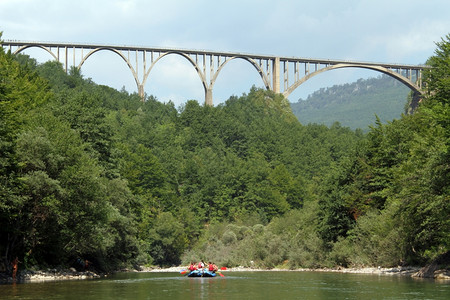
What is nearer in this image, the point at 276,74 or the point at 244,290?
the point at 244,290

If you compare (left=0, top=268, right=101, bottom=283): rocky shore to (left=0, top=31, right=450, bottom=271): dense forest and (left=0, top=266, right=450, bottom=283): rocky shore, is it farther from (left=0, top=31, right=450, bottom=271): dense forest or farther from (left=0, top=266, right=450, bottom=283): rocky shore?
(left=0, top=31, right=450, bottom=271): dense forest

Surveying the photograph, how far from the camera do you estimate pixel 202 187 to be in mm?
118875

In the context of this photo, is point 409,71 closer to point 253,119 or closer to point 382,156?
point 253,119

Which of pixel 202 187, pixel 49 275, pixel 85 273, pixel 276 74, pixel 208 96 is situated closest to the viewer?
pixel 49 275

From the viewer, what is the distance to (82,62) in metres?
126

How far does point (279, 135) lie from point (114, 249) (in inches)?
3170

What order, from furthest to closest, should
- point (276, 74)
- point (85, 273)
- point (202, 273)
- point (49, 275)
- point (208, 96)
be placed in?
point (276, 74) < point (208, 96) < point (202, 273) < point (85, 273) < point (49, 275)

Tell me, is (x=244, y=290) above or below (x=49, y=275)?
below

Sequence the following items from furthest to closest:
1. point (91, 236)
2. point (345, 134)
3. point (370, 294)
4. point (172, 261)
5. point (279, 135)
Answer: point (345, 134)
point (279, 135)
point (172, 261)
point (91, 236)
point (370, 294)

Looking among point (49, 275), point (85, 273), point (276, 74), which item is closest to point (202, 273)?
point (85, 273)

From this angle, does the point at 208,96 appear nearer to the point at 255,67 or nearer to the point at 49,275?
the point at 255,67

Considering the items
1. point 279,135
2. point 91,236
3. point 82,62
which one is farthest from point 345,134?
point 91,236

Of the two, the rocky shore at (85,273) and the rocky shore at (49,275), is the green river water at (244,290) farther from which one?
the rocky shore at (49,275)

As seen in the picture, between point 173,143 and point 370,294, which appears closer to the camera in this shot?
point 370,294
